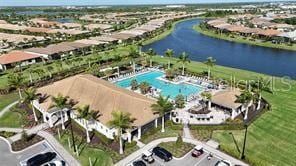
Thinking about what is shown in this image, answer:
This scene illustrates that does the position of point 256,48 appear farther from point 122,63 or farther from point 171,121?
point 171,121

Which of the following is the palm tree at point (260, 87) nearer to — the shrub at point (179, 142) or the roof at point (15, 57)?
the shrub at point (179, 142)

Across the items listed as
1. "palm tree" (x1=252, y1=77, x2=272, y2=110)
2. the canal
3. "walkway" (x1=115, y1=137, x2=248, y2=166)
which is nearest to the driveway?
"walkway" (x1=115, y1=137, x2=248, y2=166)

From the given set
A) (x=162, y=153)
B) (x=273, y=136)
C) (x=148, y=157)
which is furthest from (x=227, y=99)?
(x=148, y=157)

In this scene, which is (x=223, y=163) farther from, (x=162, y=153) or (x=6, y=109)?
(x=6, y=109)

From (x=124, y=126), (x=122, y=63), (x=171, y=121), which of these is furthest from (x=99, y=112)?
(x=122, y=63)

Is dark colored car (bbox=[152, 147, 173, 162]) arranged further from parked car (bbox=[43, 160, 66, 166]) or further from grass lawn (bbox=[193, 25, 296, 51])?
grass lawn (bbox=[193, 25, 296, 51])

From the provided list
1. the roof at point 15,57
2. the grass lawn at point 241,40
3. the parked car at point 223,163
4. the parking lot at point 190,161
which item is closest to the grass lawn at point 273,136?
the parked car at point 223,163
